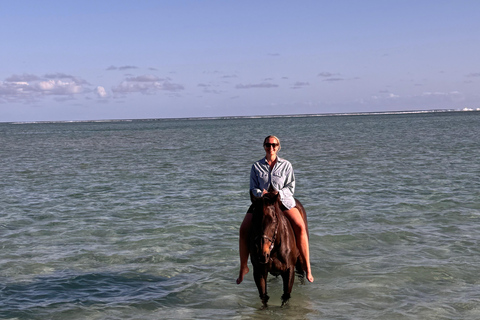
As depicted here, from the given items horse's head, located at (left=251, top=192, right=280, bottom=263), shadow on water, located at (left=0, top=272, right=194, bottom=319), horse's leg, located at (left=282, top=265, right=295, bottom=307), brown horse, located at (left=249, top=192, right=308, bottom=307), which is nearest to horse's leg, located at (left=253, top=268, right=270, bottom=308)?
brown horse, located at (left=249, top=192, right=308, bottom=307)

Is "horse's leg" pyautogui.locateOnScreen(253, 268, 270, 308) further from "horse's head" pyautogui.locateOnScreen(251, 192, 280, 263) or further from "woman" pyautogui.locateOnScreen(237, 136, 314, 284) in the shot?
"horse's head" pyautogui.locateOnScreen(251, 192, 280, 263)

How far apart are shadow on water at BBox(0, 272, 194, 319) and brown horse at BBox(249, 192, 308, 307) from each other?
1.89 m

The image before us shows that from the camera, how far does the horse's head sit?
6543 millimetres

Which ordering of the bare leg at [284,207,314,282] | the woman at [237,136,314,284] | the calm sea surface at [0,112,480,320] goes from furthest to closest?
the calm sea surface at [0,112,480,320]
the bare leg at [284,207,314,282]
the woman at [237,136,314,284]

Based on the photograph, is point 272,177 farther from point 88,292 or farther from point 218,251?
point 218,251

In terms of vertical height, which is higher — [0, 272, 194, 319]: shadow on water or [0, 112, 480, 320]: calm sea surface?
[0, 112, 480, 320]: calm sea surface

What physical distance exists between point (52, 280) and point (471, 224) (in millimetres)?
9760

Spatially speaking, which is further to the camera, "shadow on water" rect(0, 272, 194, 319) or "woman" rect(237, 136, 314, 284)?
"shadow on water" rect(0, 272, 194, 319)

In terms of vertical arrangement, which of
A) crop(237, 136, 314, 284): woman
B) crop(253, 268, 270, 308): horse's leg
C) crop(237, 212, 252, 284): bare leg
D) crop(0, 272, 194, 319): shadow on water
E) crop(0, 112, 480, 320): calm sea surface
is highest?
crop(237, 136, 314, 284): woman

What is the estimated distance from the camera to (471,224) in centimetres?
1280

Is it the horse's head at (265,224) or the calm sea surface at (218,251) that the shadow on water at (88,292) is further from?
the horse's head at (265,224)

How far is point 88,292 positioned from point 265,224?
3.98 metres

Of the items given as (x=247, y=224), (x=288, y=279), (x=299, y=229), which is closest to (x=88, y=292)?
(x=247, y=224)

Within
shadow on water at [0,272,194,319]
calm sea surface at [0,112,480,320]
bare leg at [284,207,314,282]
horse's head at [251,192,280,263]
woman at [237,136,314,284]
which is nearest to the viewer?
horse's head at [251,192,280,263]
